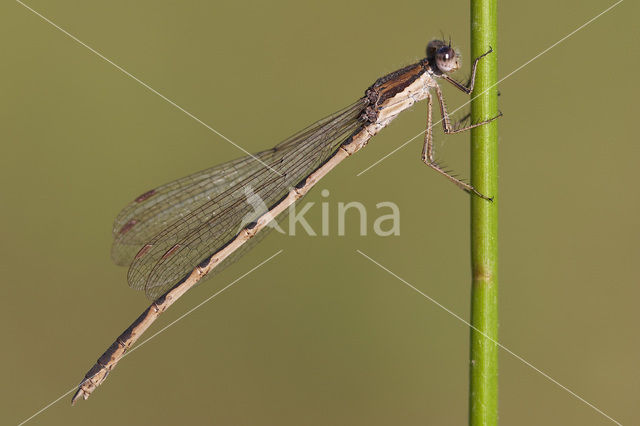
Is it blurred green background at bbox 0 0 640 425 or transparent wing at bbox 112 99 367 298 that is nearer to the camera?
transparent wing at bbox 112 99 367 298

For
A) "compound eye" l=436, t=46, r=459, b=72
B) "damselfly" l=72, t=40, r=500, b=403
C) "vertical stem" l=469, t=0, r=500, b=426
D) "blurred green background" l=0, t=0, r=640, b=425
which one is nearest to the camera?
"vertical stem" l=469, t=0, r=500, b=426

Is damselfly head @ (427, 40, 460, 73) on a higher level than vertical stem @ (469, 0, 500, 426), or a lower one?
higher

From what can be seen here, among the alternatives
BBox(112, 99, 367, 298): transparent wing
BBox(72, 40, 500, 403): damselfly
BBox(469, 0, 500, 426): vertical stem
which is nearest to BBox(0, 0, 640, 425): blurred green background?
BBox(72, 40, 500, 403): damselfly

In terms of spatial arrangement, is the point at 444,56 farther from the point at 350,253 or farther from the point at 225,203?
the point at 350,253

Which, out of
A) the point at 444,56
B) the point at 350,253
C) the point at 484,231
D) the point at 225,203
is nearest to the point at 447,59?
the point at 444,56

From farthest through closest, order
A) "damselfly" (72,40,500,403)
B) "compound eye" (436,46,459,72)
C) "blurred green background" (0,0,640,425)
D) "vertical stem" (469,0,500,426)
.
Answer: "blurred green background" (0,0,640,425)
"damselfly" (72,40,500,403)
"compound eye" (436,46,459,72)
"vertical stem" (469,0,500,426)

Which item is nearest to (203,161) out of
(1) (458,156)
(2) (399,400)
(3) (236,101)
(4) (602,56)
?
(3) (236,101)

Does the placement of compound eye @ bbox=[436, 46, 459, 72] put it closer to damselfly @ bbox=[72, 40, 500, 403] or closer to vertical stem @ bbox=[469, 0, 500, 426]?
damselfly @ bbox=[72, 40, 500, 403]
